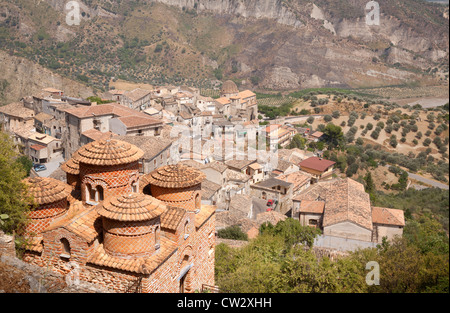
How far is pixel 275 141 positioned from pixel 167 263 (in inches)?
1835

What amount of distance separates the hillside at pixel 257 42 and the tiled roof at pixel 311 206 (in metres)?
72.8

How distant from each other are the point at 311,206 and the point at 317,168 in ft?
51.4

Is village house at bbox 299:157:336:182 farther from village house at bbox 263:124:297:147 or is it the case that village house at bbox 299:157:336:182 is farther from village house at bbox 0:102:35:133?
village house at bbox 0:102:35:133

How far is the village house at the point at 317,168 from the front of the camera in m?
48.6

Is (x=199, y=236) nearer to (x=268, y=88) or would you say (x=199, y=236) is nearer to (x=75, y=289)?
(x=75, y=289)

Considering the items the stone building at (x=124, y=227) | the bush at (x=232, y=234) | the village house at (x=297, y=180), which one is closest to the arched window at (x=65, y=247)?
the stone building at (x=124, y=227)

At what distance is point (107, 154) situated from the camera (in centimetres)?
1268

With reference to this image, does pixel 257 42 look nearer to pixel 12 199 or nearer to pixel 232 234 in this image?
pixel 232 234

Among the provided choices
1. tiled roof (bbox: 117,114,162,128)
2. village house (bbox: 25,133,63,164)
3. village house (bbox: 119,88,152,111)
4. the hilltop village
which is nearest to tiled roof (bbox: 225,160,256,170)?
the hilltop village

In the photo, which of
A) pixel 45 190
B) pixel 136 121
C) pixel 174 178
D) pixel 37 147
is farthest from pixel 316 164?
pixel 45 190

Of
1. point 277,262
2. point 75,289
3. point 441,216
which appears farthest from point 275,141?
point 75,289

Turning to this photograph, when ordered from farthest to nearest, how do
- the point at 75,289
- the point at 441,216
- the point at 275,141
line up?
the point at 275,141 → the point at 441,216 → the point at 75,289

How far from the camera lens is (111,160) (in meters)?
12.6

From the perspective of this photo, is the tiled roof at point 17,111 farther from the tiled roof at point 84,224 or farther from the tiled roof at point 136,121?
the tiled roof at point 84,224
